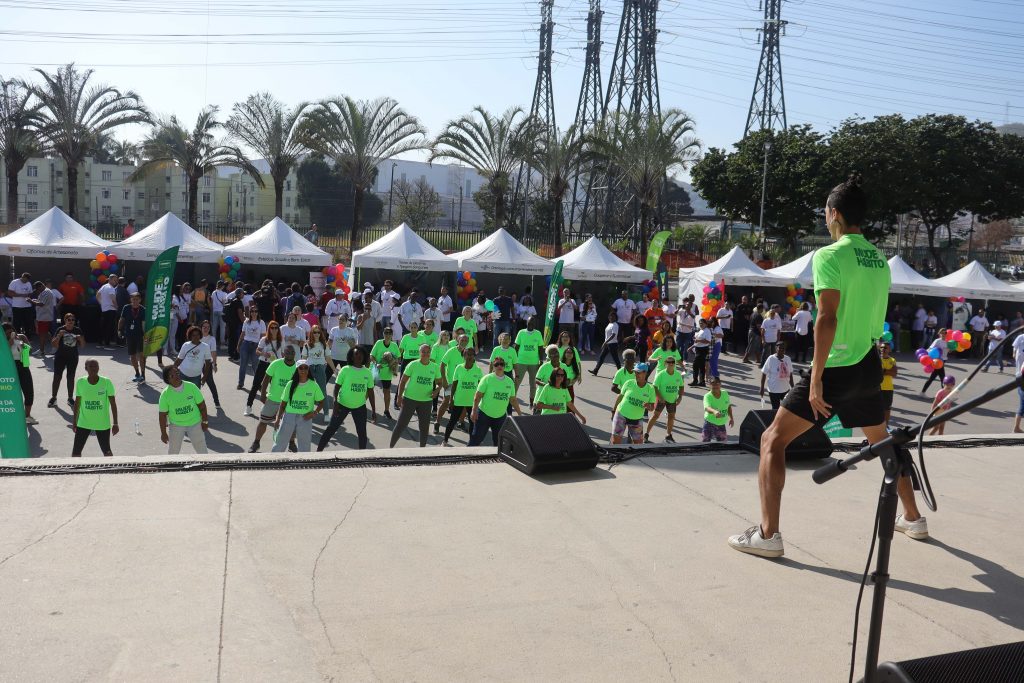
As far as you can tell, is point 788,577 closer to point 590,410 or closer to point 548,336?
point 590,410

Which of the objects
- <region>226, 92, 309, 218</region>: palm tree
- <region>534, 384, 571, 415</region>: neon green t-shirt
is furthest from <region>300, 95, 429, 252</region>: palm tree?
<region>534, 384, 571, 415</region>: neon green t-shirt

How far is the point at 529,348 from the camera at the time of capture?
13.7 m

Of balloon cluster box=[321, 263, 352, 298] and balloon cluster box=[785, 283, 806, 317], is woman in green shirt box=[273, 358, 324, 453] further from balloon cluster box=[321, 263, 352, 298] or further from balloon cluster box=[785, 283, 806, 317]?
balloon cluster box=[785, 283, 806, 317]

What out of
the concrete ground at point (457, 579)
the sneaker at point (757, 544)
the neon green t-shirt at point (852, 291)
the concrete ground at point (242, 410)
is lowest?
the concrete ground at point (242, 410)

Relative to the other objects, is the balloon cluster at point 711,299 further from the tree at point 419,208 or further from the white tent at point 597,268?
the tree at point 419,208

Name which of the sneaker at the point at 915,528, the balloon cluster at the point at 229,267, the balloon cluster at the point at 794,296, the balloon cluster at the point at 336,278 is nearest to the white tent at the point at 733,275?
the balloon cluster at the point at 794,296

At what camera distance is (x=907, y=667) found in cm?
225

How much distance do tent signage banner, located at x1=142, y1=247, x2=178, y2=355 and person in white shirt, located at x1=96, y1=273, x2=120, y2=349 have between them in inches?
194

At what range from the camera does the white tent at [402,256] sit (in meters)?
20.7

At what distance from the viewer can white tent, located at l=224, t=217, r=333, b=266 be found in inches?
821

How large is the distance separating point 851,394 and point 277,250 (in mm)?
19090

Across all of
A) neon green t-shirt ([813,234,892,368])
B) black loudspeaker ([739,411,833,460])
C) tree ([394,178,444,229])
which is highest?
tree ([394,178,444,229])

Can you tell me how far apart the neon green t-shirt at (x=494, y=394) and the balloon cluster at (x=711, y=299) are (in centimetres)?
1197

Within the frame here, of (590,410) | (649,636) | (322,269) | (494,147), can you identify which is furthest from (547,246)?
(649,636)
